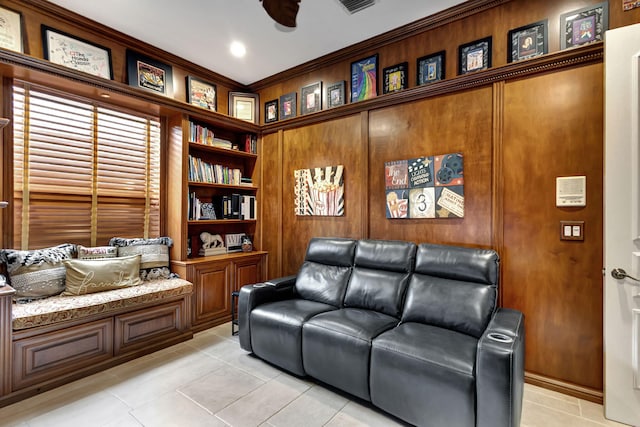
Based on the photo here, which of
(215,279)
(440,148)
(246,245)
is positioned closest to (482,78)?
(440,148)

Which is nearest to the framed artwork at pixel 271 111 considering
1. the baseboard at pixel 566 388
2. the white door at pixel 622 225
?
the white door at pixel 622 225

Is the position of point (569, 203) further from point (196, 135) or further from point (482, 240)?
point (196, 135)

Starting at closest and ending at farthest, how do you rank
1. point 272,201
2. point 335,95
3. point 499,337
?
1. point 499,337
2. point 335,95
3. point 272,201

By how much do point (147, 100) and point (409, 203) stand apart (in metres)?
2.77

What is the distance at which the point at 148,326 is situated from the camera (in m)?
2.79

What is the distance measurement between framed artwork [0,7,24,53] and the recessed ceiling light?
1717mm

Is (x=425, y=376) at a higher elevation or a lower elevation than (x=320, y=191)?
lower

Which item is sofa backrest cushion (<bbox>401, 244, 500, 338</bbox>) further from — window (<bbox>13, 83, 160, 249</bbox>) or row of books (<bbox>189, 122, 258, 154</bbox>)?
window (<bbox>13, 83, 160, 249</bbox>)

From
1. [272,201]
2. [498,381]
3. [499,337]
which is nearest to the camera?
[498,381]

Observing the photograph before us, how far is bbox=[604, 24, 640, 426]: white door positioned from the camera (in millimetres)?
1859

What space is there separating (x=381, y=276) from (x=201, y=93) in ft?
9.90

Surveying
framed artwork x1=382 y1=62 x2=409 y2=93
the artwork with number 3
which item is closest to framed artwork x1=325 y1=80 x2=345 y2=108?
framed artwork x1=382 y1=62 x2=409 y2=93

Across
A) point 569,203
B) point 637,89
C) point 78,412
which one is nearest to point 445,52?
point 637,89

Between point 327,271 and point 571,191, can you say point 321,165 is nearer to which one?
point 327,271
